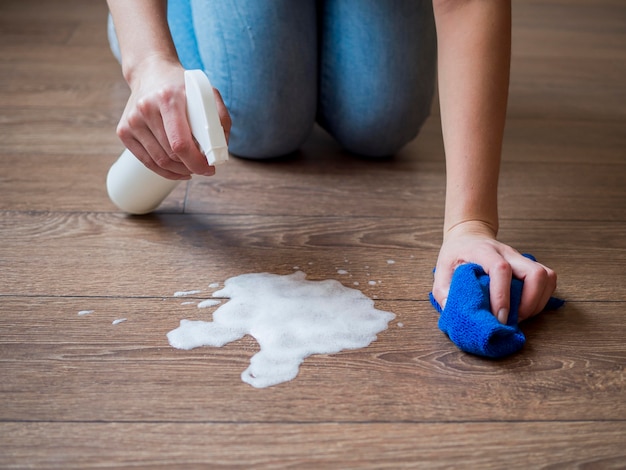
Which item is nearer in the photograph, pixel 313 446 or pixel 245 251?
pixel 313 446

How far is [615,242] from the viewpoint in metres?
0.99

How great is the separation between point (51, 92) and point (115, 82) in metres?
0.13

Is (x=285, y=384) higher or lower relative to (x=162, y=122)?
lower

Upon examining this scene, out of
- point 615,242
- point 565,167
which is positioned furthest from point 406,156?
point 615,242

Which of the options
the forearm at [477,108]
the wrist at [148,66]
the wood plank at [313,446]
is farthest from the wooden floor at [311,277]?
the wrist at [148,66]

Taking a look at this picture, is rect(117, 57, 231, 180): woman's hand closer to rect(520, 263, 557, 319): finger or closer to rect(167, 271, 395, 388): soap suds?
rect(167, 271, 395, 388): soap suds

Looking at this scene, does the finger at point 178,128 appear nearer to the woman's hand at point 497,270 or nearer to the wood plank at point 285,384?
the wood plank at point 285,384

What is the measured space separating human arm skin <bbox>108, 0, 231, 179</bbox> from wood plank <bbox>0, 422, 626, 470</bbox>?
29 centimetres

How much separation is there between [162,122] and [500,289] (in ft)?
1.32

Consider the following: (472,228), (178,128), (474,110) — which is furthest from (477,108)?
(178,128)

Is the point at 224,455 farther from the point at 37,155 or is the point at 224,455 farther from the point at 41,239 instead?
the point at 37,155

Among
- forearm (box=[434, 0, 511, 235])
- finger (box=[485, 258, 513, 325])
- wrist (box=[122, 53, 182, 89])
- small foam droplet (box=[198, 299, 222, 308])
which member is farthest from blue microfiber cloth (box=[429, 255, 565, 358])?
wrist (box=[122, 53, 182, 89])

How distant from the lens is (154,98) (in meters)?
0.75

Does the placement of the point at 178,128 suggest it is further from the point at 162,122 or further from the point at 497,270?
the point at 497,270
